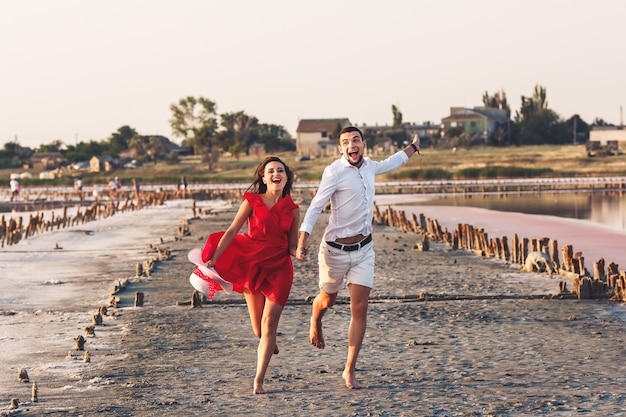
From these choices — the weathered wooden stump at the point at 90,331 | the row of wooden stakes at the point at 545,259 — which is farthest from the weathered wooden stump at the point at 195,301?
the row of wooden stakes at the point at 545,259

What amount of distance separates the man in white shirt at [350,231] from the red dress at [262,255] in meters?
0.23

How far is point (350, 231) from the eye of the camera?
9.61m

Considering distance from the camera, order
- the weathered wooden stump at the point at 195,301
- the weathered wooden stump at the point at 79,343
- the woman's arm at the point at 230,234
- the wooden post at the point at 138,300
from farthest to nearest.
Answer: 1. the wooden post at the point at 138,300
2. the weathered wooden stump at the point at 195,301
3. the weathered wooden stump at the point at 79,343
4. the woman's arm at the point at 230,234

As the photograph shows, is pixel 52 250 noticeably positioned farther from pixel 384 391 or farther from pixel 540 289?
pixel 384 391

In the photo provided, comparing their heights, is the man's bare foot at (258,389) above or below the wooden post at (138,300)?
above

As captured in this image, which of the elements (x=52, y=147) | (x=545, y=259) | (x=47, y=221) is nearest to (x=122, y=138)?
(x=52, y=147)

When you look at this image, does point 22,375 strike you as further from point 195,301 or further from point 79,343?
point 195,301

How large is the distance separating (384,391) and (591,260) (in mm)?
16543

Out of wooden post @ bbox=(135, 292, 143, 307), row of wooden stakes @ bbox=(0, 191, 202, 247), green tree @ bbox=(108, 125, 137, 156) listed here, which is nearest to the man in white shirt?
wooden post @ bbox=(135, 292, 143, 307)

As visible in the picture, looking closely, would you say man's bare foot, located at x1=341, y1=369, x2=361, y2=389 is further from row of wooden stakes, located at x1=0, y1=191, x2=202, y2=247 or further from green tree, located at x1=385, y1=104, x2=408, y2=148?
green tree, located at x1=385, y1=104, x2=408, y2=148

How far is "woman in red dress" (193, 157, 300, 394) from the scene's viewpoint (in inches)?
373

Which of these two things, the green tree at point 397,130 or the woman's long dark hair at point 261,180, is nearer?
the woman's long dark hair at point 261,180

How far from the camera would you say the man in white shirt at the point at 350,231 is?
9555 millimetres

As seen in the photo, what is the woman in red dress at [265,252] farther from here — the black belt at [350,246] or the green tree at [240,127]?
the green tree at [240,127]
